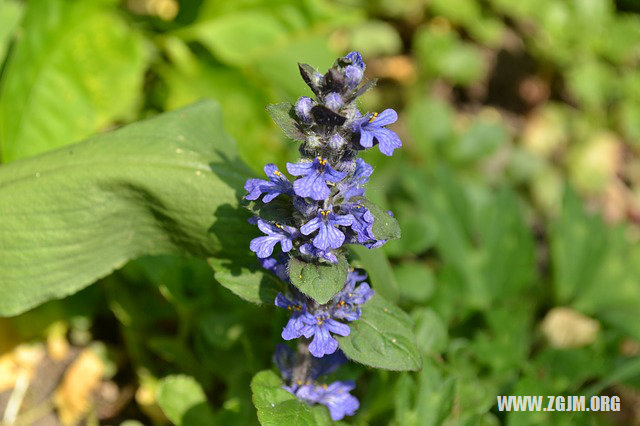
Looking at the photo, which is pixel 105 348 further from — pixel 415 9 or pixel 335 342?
pixel 415 9

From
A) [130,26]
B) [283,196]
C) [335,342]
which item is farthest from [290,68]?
[335,342]

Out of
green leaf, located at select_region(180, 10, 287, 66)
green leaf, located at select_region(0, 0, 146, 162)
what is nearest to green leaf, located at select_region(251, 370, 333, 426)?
green leaf, located at select_region(0, 0, 146, 162)

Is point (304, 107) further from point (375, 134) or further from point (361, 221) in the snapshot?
point (361, 221)

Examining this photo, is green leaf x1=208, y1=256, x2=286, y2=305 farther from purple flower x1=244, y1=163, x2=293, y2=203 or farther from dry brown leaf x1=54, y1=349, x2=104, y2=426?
dry brown leaf x1=54, y1=349, x2=104, y2=426

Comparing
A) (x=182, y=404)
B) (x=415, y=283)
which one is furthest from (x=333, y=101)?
(x=415, y=283)

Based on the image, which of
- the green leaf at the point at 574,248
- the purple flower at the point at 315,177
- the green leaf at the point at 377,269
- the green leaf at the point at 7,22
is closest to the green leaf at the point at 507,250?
the green leaf at the point at 574,248
